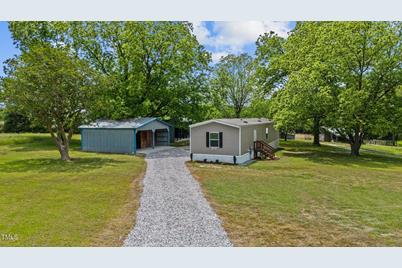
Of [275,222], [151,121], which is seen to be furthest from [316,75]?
[275,222]

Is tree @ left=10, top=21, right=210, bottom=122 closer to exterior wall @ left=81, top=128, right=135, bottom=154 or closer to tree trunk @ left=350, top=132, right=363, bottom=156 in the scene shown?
exterior wall @ left=81, top=128, right=135, bottom=154

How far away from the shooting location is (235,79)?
37.1 metres

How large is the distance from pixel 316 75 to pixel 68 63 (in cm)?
1645

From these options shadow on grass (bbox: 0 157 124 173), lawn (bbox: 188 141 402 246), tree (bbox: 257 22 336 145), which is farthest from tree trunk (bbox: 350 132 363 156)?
shadow on grass (bbox: 0 157 124 173)

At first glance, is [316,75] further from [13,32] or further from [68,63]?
[13,32]

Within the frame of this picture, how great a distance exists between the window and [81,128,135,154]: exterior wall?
7.01 meters

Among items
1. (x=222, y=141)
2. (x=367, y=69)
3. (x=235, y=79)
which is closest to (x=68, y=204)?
(x=222, y=141)

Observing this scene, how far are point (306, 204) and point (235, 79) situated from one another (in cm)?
2941

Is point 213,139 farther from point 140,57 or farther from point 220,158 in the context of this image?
point 140,57

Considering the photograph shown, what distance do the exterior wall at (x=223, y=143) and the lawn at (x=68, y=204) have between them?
14.7 feet

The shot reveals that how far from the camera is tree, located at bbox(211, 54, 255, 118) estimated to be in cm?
3678

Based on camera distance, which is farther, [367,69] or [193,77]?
[193,77]

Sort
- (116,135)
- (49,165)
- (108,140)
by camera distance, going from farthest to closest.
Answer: (108,140) < (116,135) < (49,165)

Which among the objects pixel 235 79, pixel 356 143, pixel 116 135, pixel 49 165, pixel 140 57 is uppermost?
pixel 140 57
